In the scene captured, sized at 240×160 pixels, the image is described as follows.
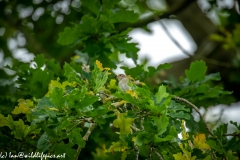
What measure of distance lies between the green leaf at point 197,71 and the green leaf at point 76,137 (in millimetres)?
731

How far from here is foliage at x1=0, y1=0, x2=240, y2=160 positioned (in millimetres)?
1147

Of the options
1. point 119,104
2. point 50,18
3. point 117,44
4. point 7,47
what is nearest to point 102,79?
point 119,104

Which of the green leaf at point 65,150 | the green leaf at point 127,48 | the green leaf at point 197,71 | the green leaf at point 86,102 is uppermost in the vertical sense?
the green leaf at point 127,48

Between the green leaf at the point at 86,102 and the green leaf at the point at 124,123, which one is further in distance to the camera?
the green leaf at the point at 124,123

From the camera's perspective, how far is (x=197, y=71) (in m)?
1.70

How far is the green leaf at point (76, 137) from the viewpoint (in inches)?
46.9

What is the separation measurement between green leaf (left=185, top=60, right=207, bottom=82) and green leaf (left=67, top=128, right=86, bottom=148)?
2.40ft

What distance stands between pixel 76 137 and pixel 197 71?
75 cm

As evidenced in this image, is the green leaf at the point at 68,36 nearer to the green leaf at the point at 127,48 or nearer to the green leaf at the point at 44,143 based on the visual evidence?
the green leaf at the point at 127,48

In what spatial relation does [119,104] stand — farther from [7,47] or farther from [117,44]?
[7,47]

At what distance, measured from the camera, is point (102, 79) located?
4.05 ft

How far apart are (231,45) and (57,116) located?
185cm

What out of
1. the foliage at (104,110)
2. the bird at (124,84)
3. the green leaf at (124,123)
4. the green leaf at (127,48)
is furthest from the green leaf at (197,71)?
the green leaf at (124,123)

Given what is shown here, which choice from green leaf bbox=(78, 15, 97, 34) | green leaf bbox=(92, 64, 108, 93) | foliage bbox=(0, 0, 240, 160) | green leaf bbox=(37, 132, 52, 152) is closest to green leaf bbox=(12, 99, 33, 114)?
foliage bbox=(0, 0, 240, 160)
